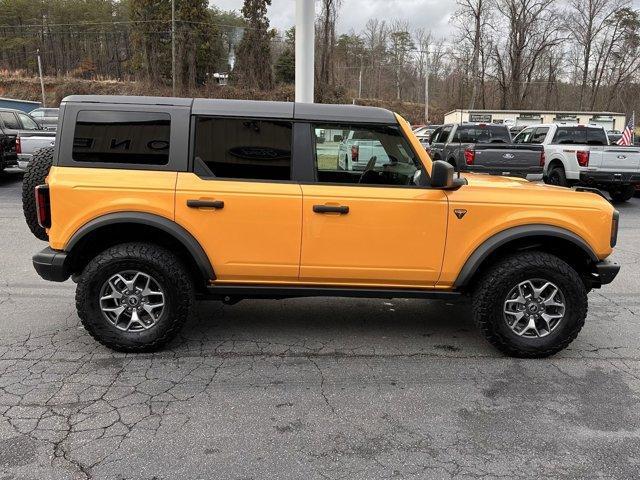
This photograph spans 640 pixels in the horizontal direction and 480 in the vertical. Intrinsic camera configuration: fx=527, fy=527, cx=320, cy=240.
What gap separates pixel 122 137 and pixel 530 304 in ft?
10.8

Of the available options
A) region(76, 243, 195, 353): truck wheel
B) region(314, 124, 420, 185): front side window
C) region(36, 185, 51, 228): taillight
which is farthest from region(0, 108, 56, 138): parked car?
region(314, 124, 420, 185): front side window

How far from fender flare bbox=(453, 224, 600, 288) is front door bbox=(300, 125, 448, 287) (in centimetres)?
23

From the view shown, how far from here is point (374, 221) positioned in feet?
12.7

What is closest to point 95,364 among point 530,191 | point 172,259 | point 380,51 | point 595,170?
point 172,259

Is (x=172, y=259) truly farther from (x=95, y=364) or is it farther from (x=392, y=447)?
(x=392, y=447)

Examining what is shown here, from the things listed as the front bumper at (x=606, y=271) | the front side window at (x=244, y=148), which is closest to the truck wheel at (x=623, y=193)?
the front bumper at (x=606, y=271)

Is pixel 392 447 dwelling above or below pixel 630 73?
below

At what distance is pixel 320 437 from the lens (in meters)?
2.98

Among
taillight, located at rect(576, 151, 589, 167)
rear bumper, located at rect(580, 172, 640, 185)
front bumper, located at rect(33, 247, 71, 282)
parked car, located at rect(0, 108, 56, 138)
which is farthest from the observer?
parked car, located at rect(0, 108, 56, 138)

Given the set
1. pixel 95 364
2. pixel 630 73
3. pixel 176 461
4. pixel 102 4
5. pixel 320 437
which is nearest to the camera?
pixel 176 461

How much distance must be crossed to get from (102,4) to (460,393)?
238ft

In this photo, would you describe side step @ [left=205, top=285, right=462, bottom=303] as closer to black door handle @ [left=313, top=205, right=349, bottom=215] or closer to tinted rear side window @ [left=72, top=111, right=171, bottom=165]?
black door handle @ [left=313, top=205, right=349, bottom=215]

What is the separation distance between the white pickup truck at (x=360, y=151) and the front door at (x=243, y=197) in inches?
16.9

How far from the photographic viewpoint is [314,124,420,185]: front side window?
156 inches
